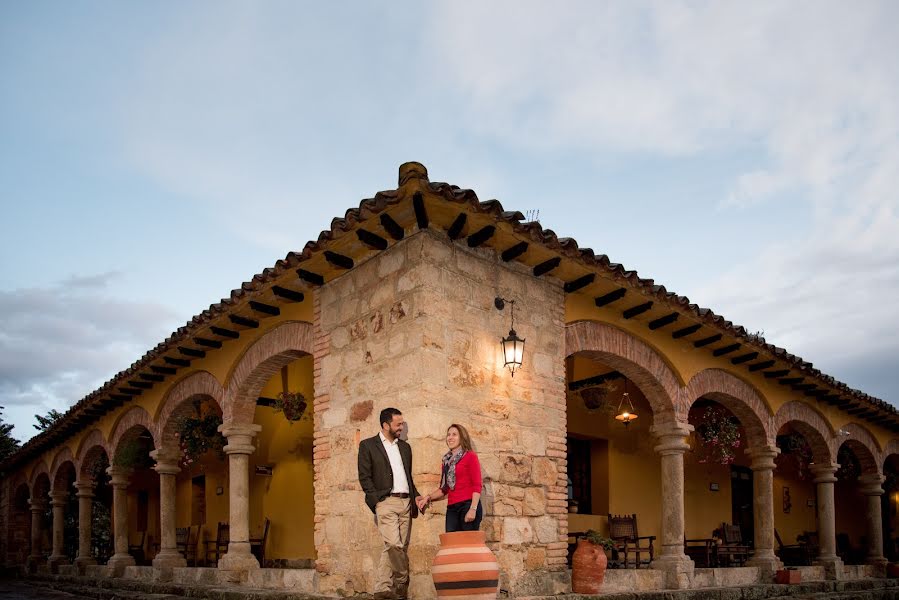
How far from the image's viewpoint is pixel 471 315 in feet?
23.5

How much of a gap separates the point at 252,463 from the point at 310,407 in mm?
2119

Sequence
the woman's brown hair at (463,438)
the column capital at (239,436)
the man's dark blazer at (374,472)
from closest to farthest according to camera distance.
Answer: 1. the man's dark blazer at (374,472)
2. the woman's brown hair at (463,438)
3. the column capital at (239,436)

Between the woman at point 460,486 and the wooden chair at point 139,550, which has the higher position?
the woman at point 460,486

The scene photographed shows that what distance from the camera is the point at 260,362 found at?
920 centimetres

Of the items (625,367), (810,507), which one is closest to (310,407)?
(625,367)

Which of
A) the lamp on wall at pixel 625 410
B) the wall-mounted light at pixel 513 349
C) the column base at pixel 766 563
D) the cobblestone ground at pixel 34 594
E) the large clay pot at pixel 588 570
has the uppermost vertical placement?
the wall-mounted light at pixel 513 349

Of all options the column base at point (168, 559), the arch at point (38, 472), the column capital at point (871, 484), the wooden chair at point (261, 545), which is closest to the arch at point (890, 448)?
the column capital at point (871, 484)

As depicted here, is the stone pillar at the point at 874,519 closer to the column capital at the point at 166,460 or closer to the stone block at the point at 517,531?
the stone block at the point at 517,531

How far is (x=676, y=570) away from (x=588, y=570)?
2031mm

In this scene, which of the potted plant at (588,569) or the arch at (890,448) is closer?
the potted plant at (588,569)

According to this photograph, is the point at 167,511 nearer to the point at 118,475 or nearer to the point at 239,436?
the point at 118,475

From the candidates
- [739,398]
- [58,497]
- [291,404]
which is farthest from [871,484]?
[58,497]

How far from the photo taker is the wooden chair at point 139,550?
16.0 metres

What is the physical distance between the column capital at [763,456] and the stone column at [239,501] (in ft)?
21.6
